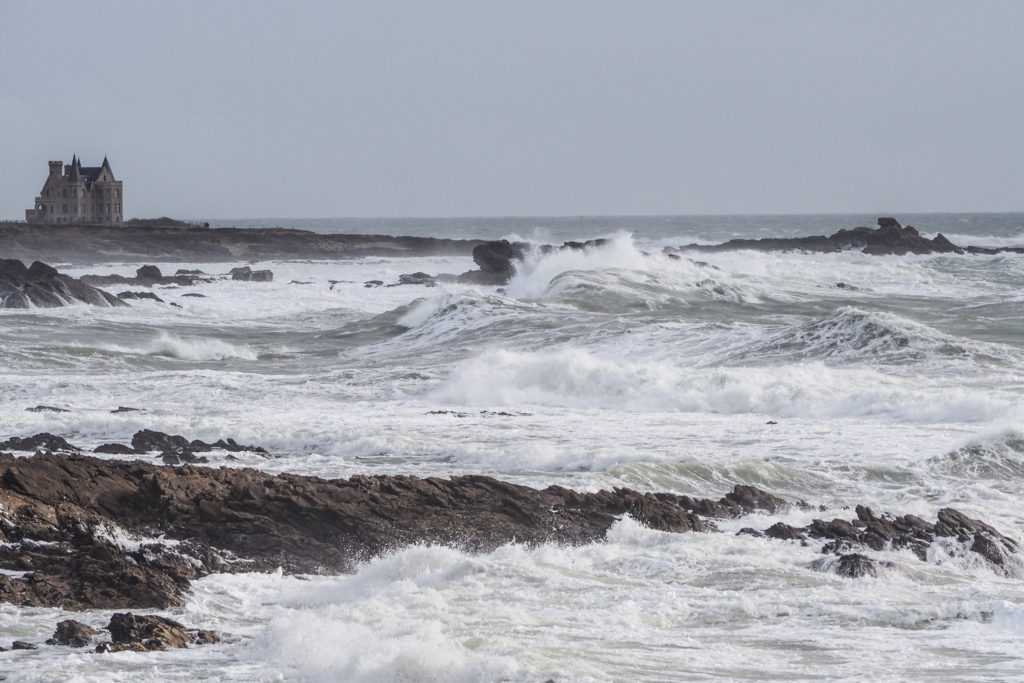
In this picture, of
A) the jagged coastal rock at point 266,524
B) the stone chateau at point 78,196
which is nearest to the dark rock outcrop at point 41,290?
the jagged coastal rock at point 266,524

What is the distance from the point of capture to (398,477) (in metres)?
9.40

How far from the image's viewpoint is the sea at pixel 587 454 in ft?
20.9

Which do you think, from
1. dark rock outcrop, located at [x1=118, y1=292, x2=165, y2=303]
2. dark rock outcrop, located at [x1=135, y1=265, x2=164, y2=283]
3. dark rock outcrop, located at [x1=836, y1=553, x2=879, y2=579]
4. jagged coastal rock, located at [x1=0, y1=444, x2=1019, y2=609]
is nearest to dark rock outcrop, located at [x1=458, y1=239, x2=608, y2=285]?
dark rock outcrop, located at [x1=135, y1=265, x2=164, y2=283]

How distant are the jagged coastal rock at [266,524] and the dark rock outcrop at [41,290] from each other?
23.4 metres

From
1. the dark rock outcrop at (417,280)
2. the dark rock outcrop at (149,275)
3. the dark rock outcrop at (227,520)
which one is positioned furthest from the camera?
the dark rock outcrop at (417,280)

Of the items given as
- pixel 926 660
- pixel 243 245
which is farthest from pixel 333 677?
pixel 243 245

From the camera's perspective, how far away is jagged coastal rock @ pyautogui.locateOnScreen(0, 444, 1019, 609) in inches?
290

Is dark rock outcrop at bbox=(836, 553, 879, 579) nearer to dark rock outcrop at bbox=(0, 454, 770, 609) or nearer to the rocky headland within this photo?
dark rock outcrop at bbox=(0, 454, 770, 609)

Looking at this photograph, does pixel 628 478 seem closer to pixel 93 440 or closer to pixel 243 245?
pixel 93 440

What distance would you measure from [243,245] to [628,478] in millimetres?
60444

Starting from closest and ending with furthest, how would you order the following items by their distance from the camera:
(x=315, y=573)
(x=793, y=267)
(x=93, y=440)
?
(x=315, y=573), (x=93, y=440), (x=793, y=267)

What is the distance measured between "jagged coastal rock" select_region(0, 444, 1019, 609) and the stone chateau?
3142 inches

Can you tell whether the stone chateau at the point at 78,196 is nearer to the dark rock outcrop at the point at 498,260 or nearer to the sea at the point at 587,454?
the dark rock outcrop at the point at 498,260

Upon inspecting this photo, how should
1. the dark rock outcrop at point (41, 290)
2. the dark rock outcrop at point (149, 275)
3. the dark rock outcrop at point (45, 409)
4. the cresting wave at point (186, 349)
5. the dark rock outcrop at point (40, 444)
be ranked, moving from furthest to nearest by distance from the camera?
the dark rock outcrop at point (149, 275) → the dark rock outcrop at point (41, 290) → the cresting wave at point (186, 349) → the dark rock outcrop at point (45, 409) → the dark rock outcrop at point (40, 444)
